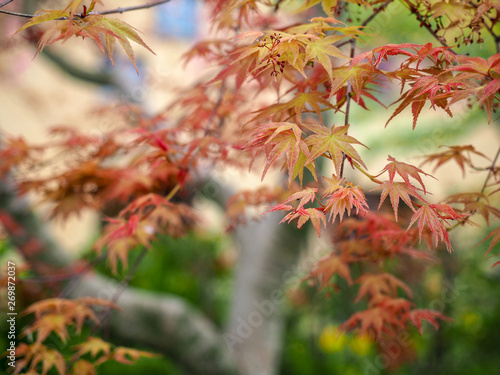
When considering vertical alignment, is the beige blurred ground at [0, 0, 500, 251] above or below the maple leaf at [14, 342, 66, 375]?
above

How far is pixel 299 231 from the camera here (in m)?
2.02

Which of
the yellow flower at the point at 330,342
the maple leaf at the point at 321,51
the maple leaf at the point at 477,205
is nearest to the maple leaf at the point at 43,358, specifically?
the maple leaf at the point at 321,51

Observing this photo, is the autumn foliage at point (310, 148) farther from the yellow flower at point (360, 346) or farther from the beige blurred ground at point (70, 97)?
the beige blurred ground at point (70, 97)

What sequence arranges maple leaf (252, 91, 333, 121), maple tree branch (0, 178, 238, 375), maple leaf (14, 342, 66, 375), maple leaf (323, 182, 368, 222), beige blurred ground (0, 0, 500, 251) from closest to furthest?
maple leaf (323, 182, 368, 222)
maple leaf (252, 91, 333, 121)
maple leaf (14, 342, 66, 375)
maple tree branch (0, 178, 238, 375)
beige blurred ground (0, 0, 500, 251)

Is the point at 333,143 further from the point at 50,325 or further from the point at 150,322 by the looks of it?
the point at 150,322

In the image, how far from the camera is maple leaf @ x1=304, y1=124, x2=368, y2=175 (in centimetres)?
76

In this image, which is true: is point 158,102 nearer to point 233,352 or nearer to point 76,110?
point 76,110

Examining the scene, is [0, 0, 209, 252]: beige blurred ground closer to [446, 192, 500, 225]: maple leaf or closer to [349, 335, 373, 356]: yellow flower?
[349, 335, 373, 356]: yellow flower

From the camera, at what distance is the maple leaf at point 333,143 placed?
762 millimetres

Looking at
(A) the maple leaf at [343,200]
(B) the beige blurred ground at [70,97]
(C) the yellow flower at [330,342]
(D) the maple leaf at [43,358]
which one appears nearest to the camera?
(A) the maple leaf at [343,200]

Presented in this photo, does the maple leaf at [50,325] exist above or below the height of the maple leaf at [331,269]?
below

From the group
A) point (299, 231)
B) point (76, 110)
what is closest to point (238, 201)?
point (299, 231)

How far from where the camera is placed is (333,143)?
78 cm

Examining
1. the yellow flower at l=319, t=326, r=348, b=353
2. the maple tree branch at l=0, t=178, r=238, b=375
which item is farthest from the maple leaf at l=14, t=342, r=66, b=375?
the yellow flower at l=319, t=326, r=348, b=353
